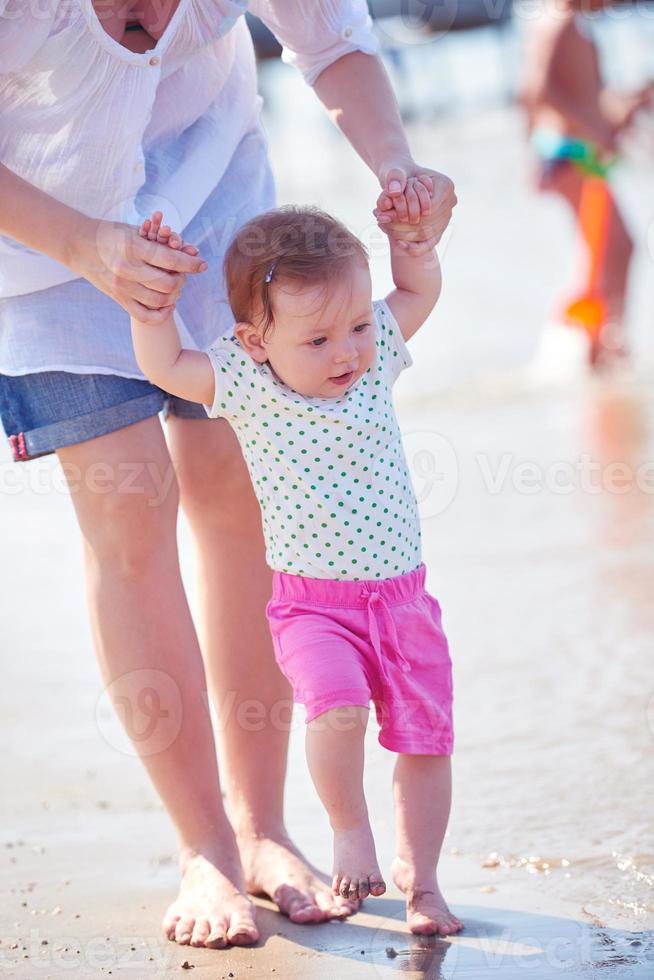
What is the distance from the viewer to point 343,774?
6.09ft

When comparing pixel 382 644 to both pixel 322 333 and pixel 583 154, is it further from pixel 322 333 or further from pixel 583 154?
pixel 583 154

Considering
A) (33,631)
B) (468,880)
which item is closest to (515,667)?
(468,880)

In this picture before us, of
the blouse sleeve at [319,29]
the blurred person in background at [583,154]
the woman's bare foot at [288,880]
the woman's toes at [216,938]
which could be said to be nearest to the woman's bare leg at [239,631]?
the woman's bare foot at [288,880]

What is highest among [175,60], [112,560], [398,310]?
[175,60]

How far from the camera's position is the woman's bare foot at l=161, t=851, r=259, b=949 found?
198 centimetres

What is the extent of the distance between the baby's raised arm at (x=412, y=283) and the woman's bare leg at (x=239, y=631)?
0.34 meters

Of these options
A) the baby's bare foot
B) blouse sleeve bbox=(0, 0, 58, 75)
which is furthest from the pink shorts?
blouse sleeve bbox=(0, 0, 58, 75)

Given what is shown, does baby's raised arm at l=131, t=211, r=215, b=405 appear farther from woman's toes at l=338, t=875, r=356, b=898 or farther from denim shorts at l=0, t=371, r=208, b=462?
woman's toes at l=338, t=875, r=356, b=898

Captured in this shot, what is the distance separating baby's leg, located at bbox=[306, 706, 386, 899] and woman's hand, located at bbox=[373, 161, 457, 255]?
0.67 m

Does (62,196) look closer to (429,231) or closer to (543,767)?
(429,231)

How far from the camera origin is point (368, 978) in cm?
180

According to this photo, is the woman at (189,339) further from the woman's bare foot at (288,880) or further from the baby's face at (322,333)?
the baby's face at (322,333)

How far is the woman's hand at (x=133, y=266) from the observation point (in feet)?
5.82

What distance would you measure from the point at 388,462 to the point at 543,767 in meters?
0.76
